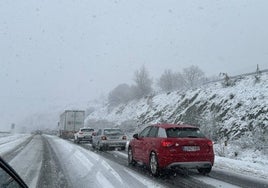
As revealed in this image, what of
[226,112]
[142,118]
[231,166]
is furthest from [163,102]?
[231,166]

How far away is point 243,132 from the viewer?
1042 inches

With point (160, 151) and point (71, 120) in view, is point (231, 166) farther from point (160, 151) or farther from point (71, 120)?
point (71, 120)

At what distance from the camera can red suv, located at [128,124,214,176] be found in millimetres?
11766

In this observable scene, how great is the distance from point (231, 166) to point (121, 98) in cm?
8758

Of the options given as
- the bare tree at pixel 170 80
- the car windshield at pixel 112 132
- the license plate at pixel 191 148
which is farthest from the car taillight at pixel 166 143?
the bare tree at pixel 170 80

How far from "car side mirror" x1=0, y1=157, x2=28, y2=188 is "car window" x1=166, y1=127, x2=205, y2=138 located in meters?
9.02

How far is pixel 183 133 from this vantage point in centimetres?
1225

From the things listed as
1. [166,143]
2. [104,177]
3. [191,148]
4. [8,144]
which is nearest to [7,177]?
[104,177]

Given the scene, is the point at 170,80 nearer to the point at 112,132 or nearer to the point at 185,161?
the point at 112,132

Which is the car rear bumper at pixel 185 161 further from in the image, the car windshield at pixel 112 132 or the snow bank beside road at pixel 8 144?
the car windshield at pixel 112 132

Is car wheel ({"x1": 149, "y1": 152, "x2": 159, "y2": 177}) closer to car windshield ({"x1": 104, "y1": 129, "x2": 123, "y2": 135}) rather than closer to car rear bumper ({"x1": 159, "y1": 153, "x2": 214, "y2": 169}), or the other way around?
car rear bumper ({"x1": 159, "y1": 153, "x2": 214, "y2": 169})

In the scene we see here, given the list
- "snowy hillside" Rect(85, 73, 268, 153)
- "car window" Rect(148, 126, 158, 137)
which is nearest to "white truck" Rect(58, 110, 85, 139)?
"snowy hillside" Rect(85, 73, 268, 153)

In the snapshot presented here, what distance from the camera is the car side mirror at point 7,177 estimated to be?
2998mm

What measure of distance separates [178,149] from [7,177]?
904 cm
